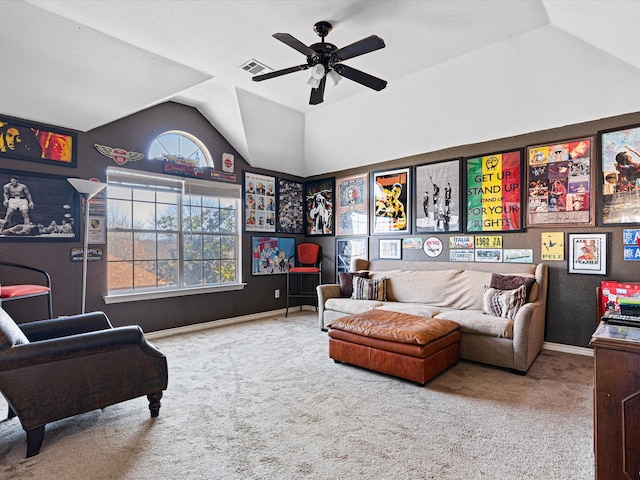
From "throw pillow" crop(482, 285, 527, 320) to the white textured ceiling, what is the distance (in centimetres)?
192

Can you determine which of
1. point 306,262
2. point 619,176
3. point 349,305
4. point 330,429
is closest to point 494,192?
point 619,176

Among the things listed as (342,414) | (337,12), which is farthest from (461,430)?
(337,12)

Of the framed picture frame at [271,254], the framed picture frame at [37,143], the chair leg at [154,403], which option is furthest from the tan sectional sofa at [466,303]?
the framed picture frame at [37,143]

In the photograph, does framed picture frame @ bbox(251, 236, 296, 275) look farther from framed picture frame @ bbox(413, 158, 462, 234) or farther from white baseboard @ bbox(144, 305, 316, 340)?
framed picture frame @ bbox(413, 158, 462, 234)

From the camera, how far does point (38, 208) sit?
3.63m

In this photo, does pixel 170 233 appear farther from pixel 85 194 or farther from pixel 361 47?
pixel 361 47

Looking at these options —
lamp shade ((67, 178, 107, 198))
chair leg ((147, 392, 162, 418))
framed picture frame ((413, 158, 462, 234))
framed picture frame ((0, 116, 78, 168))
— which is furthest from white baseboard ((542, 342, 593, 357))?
framed picture frame ((0, 116, 78, 168))

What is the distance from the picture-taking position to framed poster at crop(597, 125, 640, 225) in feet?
11.1

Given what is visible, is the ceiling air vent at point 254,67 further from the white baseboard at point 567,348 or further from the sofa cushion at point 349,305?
the white baseboard at point 567,348

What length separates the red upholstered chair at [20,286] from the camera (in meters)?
3.02

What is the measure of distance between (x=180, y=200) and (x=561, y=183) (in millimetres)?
4753

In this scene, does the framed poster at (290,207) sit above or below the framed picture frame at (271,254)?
above

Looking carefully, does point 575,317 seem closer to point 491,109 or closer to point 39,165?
point 491,109

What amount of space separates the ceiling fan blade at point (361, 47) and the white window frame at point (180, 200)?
2979mm
